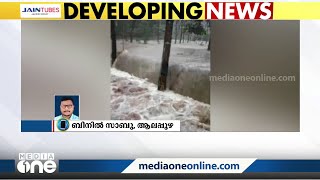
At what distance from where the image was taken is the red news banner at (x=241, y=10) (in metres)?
2.75

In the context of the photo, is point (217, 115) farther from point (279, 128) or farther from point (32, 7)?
point (32, 7)

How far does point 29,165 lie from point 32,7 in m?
1.18

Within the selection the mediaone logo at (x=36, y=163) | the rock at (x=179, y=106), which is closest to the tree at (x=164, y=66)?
the rock at (x=179, y=106)

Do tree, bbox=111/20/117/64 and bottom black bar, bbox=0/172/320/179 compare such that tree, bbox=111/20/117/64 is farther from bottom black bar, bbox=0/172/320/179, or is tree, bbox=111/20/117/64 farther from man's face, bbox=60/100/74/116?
bottom black bar, bbox=0/172/320/179

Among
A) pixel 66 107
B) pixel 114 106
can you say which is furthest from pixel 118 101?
pixel 66 107

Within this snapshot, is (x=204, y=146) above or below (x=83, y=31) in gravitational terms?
below

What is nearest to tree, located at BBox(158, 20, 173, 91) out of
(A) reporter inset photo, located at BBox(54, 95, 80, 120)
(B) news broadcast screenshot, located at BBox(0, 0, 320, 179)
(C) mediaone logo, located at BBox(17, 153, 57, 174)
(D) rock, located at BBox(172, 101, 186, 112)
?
(B) news broadcast screenshot, located at BBox(0, 0, 320, 179)

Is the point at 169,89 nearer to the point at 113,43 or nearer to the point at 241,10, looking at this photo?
the point at 113,43

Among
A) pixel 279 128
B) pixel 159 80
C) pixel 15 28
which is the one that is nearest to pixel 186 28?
pixel 159 80

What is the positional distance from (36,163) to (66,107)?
0.49 m

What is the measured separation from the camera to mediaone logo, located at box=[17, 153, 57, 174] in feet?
9.28

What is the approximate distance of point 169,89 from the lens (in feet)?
9.36

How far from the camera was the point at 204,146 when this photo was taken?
9.20 feet

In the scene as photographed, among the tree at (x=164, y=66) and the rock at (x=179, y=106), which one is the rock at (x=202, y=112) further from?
the tree at (x=164, y=66)
